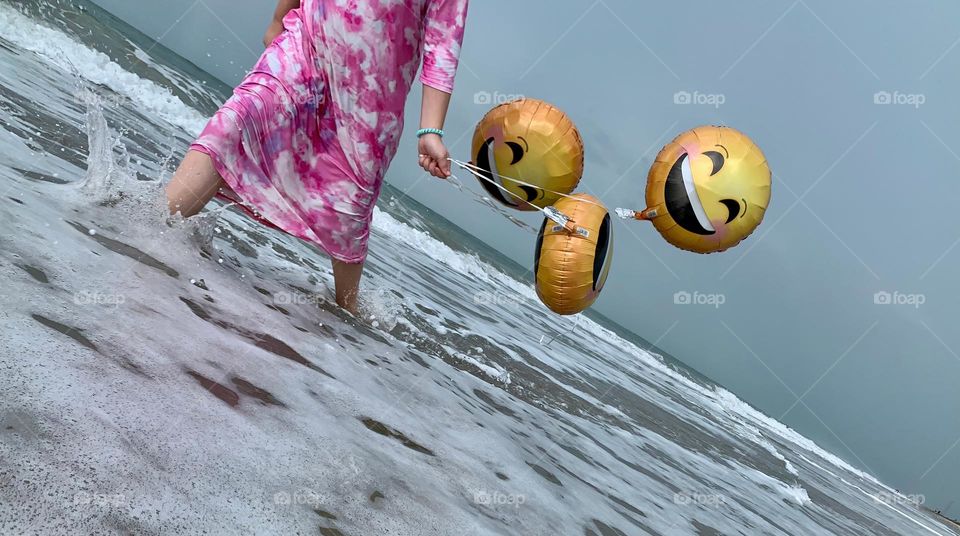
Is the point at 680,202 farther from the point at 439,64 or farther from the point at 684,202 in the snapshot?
the point at 439,64

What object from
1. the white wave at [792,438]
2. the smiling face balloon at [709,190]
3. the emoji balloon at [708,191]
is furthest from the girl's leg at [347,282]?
the white wave at [792,438]

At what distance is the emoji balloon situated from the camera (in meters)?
3.75

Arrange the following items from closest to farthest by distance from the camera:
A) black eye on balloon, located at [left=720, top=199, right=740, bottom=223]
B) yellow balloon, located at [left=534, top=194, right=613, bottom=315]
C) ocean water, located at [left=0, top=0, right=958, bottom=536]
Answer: ocean water, located at [left=0, top=0, right=958, bottom=536] → yellow balloon, located at [left=534, top=194, right=613, bottom=315] → black eye on balloon, located at [left=720, top=199, right=740, bottom=223]

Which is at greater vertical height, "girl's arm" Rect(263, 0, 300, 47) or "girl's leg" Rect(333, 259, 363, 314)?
"girl's arm" Rect(263, 0, 300, 47)

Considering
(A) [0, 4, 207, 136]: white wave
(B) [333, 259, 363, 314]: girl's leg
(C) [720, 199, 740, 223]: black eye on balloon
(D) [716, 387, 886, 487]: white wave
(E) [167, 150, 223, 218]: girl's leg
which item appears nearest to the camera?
(E) [167, 150, 223, 218]: girl's leg

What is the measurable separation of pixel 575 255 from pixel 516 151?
0.65 metres

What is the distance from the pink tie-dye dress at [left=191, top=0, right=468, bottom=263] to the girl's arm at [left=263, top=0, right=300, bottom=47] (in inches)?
8.8

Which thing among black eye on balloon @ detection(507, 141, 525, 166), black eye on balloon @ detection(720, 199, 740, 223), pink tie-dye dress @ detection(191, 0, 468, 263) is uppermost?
black eye on balloon @ detection(720, 199, 740, 223)

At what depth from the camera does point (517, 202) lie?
391 cm

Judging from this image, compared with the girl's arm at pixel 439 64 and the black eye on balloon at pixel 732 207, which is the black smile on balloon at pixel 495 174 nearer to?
the girl's arm at pixel 439 64

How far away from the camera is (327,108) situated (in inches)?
137

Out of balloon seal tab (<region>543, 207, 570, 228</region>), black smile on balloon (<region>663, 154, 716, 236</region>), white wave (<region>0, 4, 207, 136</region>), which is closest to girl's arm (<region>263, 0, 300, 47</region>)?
balloon seal tab (<region>543, 207, 570, 228</region>)

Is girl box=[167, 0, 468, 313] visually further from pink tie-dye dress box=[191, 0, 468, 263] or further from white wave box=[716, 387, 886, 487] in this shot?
white wave box=[716, 387, 886, 487]

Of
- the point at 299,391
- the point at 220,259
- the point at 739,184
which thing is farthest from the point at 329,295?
the point at 739,184
